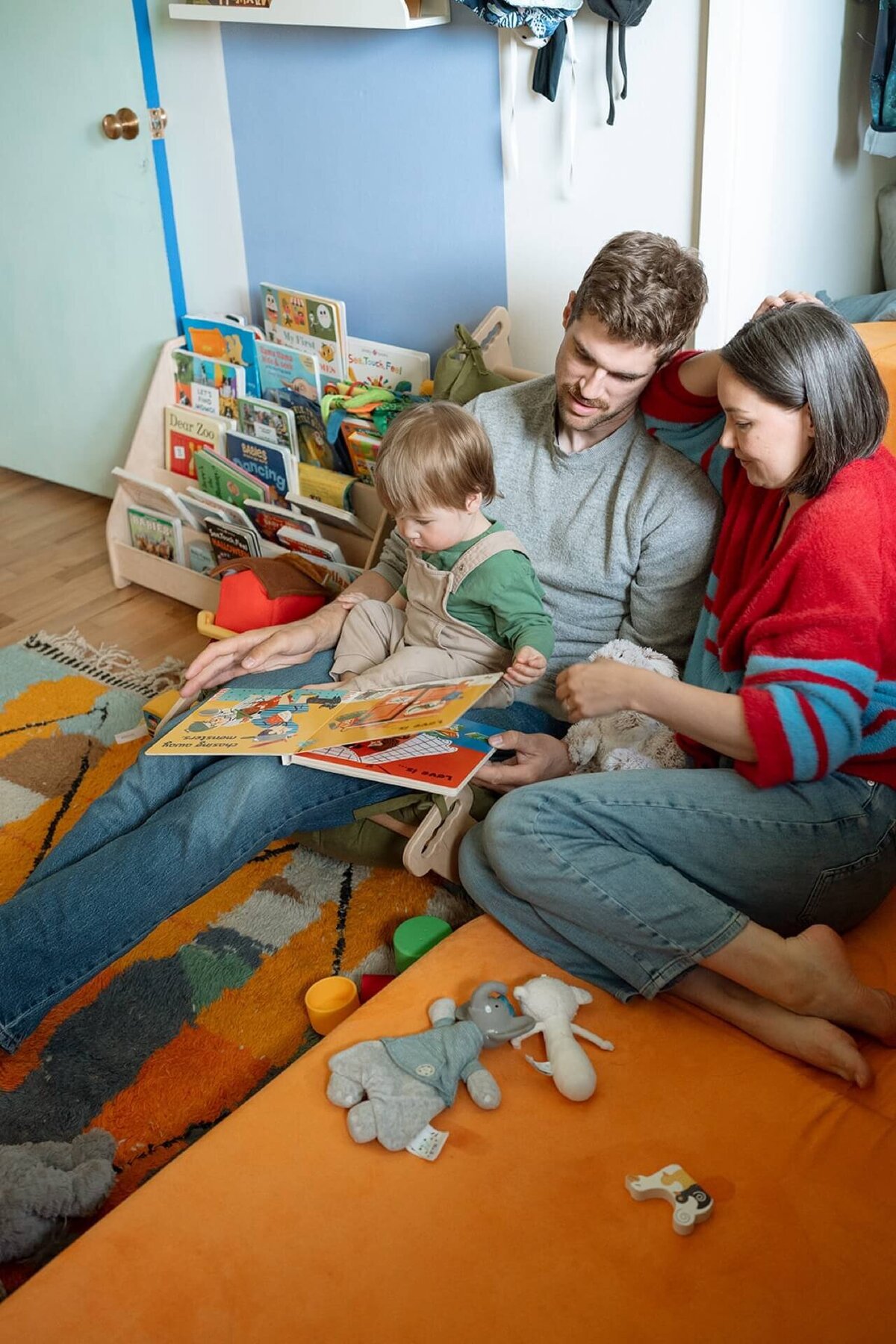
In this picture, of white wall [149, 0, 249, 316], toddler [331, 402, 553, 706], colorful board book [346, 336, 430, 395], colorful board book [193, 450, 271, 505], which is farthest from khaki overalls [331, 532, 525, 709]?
→ white wall [149, 0, 249, 316]

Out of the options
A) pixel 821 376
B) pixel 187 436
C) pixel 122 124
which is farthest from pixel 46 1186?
pixel 122 124

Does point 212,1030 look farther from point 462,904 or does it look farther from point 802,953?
point 802,953

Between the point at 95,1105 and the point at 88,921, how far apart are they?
0.26 m

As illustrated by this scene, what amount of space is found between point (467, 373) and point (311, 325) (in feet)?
2.00

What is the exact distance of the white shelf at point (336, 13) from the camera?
1.99 metres

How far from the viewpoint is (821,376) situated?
120 cm

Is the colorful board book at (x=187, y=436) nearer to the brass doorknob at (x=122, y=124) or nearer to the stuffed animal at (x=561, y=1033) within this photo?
the brass doorknob at (x=122, y=124)

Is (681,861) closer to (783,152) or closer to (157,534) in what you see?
(783,152)

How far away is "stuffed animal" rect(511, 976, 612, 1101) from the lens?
4.06ft

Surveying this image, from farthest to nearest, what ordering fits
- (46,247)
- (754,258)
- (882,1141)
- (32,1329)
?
(46,247), (754,258), (882,1141), (32,1329)

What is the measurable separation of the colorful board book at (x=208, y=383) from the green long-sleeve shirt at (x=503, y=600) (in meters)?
1.18

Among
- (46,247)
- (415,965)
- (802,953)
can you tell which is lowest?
(415,965)

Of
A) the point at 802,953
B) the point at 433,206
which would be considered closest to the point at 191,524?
the point at 433,206

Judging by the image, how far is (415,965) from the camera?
143 centimetres
